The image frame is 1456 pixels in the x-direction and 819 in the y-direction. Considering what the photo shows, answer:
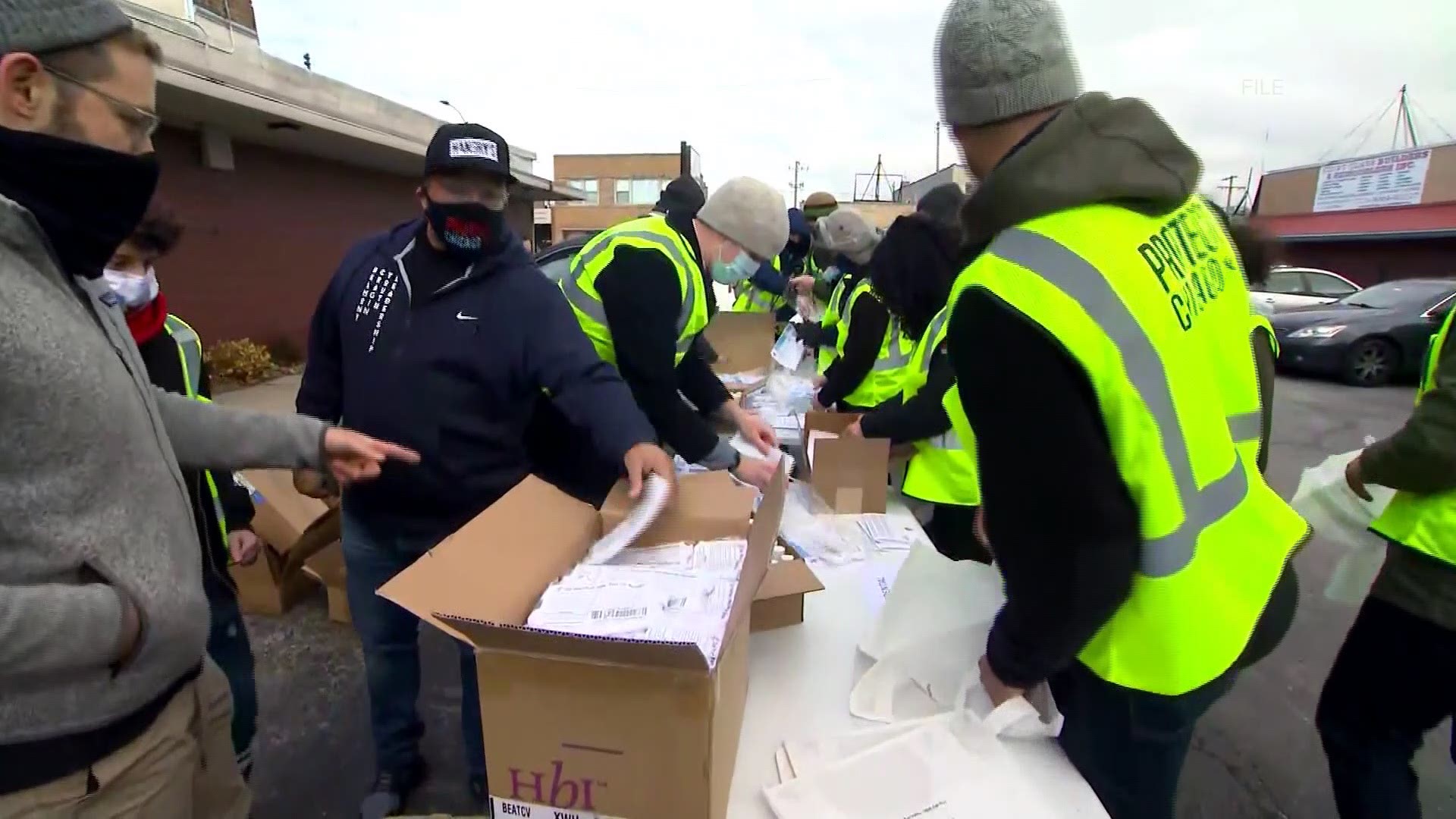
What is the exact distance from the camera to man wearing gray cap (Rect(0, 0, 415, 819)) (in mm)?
805

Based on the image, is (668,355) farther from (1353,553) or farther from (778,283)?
(778,283)

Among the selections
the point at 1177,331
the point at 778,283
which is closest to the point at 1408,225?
the point at 778,283

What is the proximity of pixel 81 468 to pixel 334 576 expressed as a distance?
2396 millimetres

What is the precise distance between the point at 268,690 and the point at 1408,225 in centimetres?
2107

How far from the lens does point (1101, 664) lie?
1016 mm

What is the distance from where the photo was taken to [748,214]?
2.38 metres

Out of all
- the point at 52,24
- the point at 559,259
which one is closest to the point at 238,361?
the point at 559,259

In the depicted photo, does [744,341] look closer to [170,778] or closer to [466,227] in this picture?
[466,227]

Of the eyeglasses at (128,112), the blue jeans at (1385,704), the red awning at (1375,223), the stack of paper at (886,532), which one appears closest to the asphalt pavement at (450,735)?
the blue jeans at (1385,704)

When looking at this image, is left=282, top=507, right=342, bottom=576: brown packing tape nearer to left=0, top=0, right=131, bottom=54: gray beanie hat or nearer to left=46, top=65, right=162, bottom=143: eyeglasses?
left=46, top=65, right=162, bottom=143: eyeglasses

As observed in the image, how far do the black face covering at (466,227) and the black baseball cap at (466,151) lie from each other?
0.26ft

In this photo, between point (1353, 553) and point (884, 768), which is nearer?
point (884, 768)

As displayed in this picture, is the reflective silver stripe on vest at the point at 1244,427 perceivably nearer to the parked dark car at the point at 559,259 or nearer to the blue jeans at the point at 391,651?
the blue jeans at the point at 391,651

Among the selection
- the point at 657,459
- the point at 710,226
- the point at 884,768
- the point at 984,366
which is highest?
the point at 710,226
